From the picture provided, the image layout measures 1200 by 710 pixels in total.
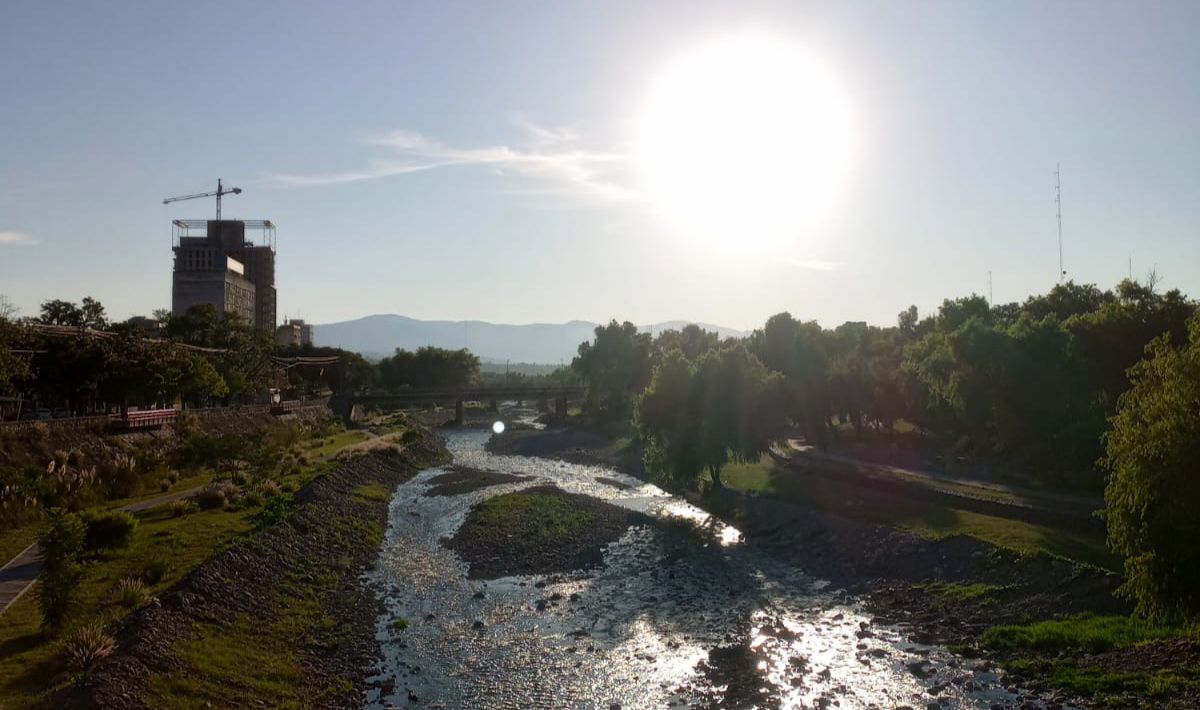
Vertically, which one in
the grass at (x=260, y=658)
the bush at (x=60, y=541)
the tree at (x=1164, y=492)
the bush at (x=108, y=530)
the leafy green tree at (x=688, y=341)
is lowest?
the grass at (x=260, y=658)

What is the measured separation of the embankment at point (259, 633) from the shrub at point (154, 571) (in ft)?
4.35

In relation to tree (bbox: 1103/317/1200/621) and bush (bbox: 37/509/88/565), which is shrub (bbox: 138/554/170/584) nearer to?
bush (bbox: 37/509/88/565)

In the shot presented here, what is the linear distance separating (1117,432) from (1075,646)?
8.92 metres

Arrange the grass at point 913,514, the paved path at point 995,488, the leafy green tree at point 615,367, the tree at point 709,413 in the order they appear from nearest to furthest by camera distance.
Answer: the grass at point 913,514 < the paved path at point 995,488 < the tree at point 709,413 < the leafy green tree at point 615,367

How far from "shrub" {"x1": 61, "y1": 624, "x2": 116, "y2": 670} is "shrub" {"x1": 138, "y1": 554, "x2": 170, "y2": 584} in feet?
28.6

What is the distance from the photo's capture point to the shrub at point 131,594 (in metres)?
30.9

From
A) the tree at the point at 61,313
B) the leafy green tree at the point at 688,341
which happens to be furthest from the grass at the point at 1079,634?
the leafy green tree at the point at 688,341

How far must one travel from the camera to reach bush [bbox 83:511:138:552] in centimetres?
3922

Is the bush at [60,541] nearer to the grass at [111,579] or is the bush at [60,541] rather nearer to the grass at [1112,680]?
the grass at [111,579]

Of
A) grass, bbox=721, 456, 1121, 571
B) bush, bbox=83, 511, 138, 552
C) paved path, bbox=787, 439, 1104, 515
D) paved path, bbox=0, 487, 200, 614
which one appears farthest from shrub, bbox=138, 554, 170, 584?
paved path, bbox=787, 439, 1104, 515

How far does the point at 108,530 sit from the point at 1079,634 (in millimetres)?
44339

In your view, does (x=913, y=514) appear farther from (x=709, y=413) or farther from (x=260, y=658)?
(x=260, y=658)

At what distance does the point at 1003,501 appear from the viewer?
51875 millimetres

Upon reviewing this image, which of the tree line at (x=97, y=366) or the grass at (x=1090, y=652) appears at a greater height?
the tree line at (x=97, y=366)
